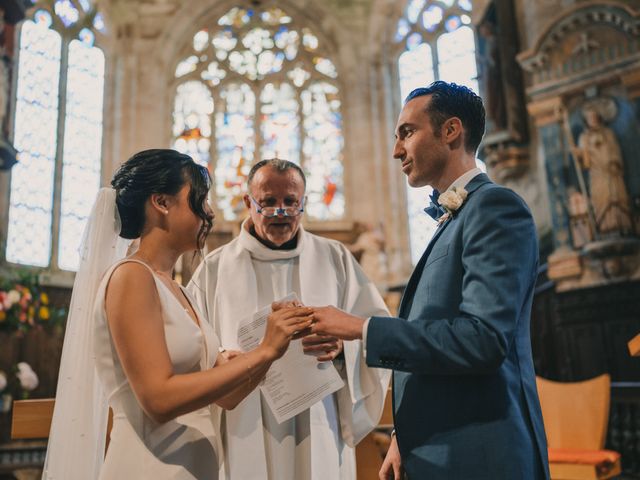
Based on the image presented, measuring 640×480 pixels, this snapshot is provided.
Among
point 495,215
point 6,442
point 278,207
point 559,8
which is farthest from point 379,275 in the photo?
point 495,215

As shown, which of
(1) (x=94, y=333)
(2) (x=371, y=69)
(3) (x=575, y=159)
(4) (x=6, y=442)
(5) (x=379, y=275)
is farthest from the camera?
(2) (x=371, y=69)

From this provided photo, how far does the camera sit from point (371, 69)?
496 inches

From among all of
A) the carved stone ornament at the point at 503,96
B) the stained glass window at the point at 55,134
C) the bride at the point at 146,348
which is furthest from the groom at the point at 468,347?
the stained glass window at the point at 55,134

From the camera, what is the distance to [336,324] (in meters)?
1.97

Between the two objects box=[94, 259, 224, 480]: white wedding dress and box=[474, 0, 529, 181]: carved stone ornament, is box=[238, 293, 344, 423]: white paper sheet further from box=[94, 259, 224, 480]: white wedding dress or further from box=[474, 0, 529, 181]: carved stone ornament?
box=[474, 0, 529, 181]: carved stone ornament

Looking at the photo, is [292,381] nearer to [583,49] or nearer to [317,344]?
[317,344]

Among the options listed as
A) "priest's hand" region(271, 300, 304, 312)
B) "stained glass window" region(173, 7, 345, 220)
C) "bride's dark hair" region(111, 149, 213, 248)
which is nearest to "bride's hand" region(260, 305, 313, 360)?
"priest's hand" region(271, 300, 304, 312)

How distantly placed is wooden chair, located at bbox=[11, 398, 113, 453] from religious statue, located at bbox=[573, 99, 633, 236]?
6360 mm

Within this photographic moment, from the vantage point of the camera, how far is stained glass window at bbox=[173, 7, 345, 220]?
12.3 meters

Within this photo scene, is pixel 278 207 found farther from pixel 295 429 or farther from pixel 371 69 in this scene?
pixel 371 69

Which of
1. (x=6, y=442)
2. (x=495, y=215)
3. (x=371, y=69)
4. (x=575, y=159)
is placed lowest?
(x=6, y=442)

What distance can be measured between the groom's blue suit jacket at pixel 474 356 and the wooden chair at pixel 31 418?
4.40ft

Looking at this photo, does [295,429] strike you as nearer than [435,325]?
No

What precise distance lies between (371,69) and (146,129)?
4.17 m
